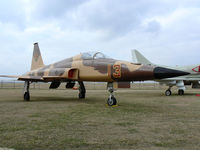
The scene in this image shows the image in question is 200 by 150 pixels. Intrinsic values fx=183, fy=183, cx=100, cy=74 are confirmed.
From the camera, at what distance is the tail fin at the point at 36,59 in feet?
49.9

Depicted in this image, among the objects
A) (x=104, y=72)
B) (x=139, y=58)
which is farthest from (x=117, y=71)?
(x=139, y=58)

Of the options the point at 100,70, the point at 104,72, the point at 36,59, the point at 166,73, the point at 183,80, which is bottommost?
the point at 183,80

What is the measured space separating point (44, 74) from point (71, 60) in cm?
209

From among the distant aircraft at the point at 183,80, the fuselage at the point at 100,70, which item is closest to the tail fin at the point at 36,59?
the fuselage at the point at 100,70

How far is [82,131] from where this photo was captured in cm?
380

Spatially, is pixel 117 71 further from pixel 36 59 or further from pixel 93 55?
pixel 36 59

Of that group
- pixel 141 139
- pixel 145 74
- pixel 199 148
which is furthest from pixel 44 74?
pixel 199 148

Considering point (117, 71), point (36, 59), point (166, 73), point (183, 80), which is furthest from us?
point (183, 80)

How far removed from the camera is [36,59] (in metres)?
15.4

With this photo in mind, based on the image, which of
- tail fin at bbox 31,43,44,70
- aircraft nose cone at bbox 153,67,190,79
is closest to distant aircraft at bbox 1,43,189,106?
aircraft nose cone at bbox 153,67,190,79

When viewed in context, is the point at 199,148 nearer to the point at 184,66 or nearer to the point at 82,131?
the point at 82,131

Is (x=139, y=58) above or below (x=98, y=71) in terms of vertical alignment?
above

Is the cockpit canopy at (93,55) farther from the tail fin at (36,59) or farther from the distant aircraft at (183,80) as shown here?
the distant aircraft at (183,80)

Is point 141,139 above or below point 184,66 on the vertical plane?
below
